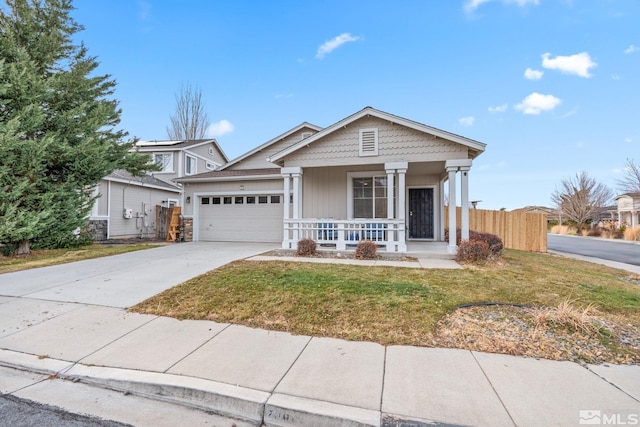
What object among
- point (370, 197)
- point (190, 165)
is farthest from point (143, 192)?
point (370, 197)

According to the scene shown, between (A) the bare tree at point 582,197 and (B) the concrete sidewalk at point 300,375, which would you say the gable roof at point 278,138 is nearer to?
(B) the concrete sidewalk at point 300,375

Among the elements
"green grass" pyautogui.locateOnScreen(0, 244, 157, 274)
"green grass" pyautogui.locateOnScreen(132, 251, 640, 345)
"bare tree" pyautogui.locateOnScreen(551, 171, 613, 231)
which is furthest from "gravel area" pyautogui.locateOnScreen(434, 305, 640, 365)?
"bare tree" pyautogui.locateOnScreen(551, 171, 613, 231)

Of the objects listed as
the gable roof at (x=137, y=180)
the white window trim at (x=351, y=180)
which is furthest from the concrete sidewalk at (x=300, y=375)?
the gable roof at (x=137, y=180)

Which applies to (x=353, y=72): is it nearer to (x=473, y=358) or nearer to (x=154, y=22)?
(x=154, y=22)

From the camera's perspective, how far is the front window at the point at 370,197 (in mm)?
10828

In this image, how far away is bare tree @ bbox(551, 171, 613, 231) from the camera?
27.8 meters

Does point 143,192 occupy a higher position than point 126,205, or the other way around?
point 143,192

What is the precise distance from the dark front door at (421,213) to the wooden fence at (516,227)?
2993 millimetres

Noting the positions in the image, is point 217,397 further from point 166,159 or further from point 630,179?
point 630,179

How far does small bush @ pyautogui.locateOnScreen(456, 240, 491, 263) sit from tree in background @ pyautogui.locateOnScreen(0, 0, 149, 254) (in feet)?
41.7

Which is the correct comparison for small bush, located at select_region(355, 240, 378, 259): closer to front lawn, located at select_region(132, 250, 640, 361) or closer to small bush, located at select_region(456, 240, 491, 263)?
front lawn, located at select_region(132, 250, 640, 361)

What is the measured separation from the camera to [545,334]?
141 inches

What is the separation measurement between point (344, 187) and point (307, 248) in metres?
3.45

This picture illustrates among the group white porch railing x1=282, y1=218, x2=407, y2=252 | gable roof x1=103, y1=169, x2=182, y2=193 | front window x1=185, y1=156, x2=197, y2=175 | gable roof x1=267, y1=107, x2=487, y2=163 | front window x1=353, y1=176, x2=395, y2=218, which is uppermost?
front window x1=185, y1=156, x2=197, y2=175
